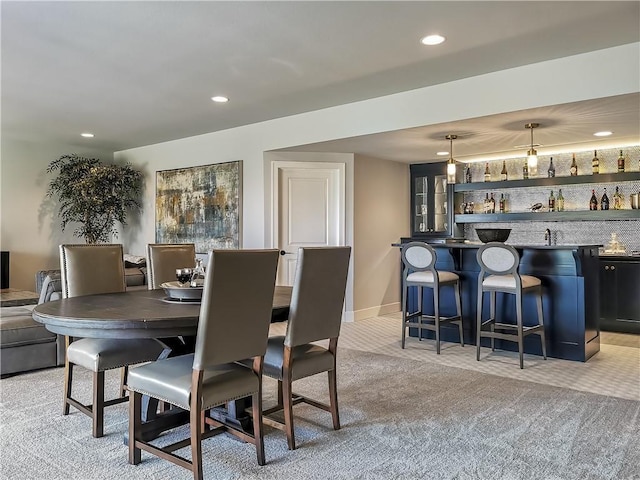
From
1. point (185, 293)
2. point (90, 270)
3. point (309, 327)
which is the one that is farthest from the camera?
point (90, 270)

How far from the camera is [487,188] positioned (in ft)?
22.5

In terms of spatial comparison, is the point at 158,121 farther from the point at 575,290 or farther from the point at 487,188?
the point at 575,290

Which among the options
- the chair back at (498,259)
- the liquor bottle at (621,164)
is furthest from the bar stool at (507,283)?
the liquor bottle at (621,164)

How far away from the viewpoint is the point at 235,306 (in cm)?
222

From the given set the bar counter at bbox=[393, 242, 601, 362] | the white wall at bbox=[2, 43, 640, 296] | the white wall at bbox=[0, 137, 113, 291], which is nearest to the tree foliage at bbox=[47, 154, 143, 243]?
the white wall at bbox=[0, 137, 113, 291]

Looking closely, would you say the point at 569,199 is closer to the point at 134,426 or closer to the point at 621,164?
the point at 621,164

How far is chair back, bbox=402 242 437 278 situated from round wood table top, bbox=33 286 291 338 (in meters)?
2.35

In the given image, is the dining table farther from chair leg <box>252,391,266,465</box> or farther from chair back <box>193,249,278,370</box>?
chair leg <box>252,391,266,465</box>

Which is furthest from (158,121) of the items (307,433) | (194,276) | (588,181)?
(588,181)

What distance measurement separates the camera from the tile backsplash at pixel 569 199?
595cm

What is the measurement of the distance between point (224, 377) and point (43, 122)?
5291 millimetres

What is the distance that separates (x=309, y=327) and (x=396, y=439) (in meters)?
0.76

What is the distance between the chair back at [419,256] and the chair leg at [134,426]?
10.1 ft

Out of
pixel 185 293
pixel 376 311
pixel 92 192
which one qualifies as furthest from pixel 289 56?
pixel 92 192
